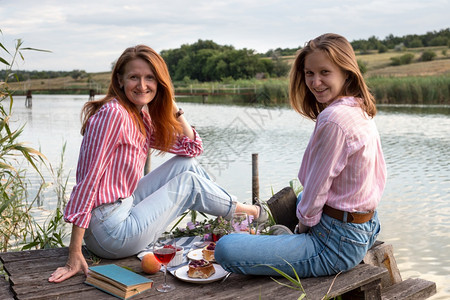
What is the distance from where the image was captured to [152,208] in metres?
2.65

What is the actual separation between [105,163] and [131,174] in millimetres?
169

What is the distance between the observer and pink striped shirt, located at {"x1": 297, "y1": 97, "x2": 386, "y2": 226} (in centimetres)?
212

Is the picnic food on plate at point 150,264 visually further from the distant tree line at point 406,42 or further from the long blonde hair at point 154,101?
the distant tree line at point 406,42

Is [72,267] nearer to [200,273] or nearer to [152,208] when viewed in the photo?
[152,208]

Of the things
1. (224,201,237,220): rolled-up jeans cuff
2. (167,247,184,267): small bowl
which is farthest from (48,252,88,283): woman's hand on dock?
(224,201,237,220): rolled-up jeans cuff

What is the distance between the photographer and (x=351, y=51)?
231 centimetres

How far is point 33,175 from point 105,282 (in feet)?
19.6

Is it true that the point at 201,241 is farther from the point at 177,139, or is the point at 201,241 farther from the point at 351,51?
the point at 351,51

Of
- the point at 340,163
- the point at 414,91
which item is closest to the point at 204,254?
the point at 340,163

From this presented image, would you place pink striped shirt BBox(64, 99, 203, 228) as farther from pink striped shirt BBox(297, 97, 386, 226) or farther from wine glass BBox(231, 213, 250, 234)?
pink striped shirt BBox(297, 97, 386, 226)

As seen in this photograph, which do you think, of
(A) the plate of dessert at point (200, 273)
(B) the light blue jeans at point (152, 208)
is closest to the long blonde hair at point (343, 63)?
(B) the light blue jeans at point (152, 208)

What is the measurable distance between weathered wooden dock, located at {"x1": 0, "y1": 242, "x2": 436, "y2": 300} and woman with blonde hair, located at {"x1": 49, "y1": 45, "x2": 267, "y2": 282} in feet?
0.39

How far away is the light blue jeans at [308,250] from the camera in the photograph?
2252 millimetres

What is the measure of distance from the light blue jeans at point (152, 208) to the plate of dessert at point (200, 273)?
319 mm
